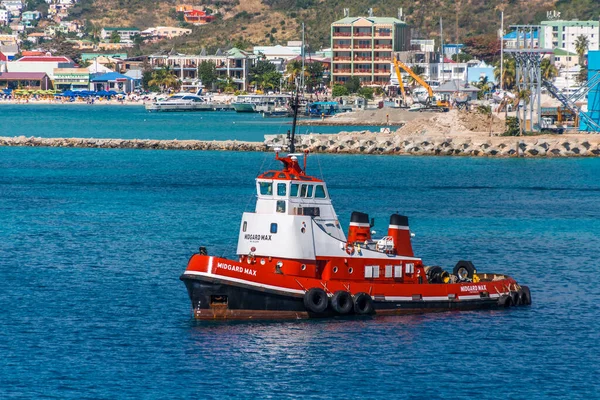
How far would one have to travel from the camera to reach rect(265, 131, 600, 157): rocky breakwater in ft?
342

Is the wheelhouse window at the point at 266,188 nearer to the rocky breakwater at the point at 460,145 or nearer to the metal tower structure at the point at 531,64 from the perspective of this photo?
the rocky breakwater at the point at 460,145

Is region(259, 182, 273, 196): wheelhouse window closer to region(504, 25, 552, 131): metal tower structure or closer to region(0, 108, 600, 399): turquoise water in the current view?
region(0, 108, 600, 399): turquoise water

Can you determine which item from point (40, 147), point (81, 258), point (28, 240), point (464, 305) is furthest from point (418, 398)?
point (40, 147)

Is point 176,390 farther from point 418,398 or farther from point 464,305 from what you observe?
point 464,305

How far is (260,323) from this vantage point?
3641 centimetres

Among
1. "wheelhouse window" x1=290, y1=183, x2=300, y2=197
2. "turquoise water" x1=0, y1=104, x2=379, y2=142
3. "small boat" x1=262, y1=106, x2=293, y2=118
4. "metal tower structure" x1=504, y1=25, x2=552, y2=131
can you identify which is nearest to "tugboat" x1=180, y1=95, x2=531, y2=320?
"wheelhouse window" x1=290, y1=183, x2=300, y2=197

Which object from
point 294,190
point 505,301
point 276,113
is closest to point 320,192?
point 294,190

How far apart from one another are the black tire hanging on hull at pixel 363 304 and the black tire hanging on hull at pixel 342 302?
0.21 meters

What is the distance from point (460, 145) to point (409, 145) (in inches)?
187

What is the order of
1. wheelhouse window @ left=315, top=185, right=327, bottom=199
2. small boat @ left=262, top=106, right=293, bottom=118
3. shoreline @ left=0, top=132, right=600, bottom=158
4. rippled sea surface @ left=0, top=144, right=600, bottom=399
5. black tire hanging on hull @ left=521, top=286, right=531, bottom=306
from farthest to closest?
small boat @ left=262, top=106, right=293, bottom=118 < shoreline @ left=0, top=132, right=600, bottom=158 < black tire hanging on hull @ left=521, top=286, right=531, bottom=306 < wheelhouse window @ left=315, top=185, right=327, bottom=199 < rippled sea surface @ left=0, top=144, right=600, bottom=399

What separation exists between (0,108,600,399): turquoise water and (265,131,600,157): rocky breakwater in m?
24.4

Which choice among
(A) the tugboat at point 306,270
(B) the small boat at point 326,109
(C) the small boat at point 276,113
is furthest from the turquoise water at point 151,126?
(A) the tugboat at point 306,270

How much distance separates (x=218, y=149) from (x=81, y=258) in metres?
66.2

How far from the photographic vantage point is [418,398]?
3048 centimetres
